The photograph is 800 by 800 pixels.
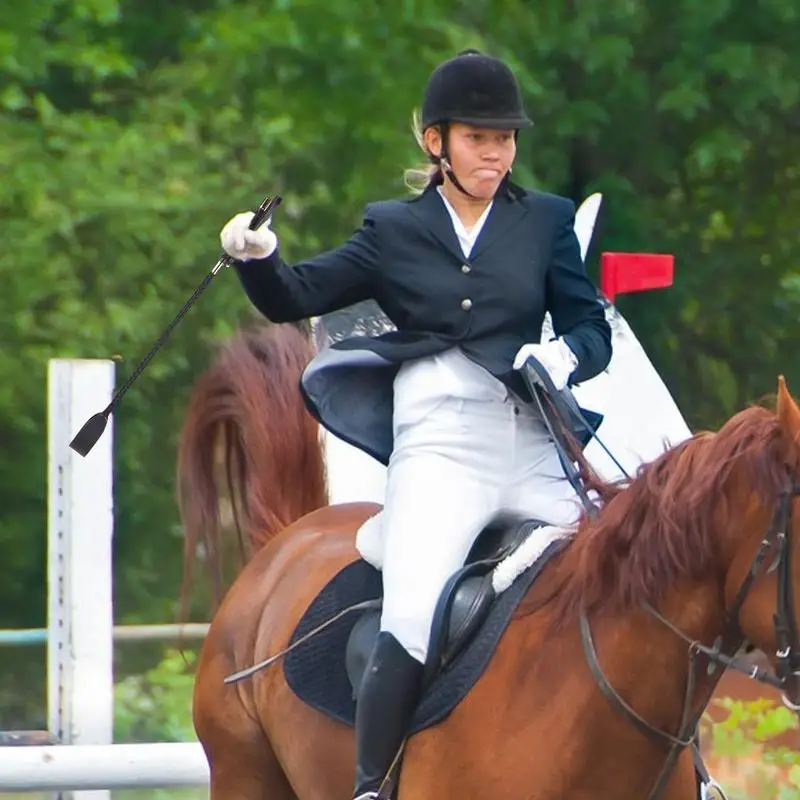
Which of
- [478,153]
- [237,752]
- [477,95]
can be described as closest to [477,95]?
[477,95]

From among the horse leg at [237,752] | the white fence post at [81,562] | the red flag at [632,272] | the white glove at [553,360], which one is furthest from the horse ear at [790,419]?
the red flag at [632,272]

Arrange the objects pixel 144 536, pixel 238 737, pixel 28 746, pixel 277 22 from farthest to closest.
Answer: pixel 144 536, pixel 277 22, pixel 28 746, pixel 238 737

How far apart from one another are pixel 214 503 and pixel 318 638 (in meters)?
1.06

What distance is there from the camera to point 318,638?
4375 millimetres

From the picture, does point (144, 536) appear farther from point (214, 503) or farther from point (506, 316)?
point (506, 316)

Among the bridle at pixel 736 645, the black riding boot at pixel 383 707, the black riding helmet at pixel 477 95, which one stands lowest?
the black riding boot at pixel 383 707

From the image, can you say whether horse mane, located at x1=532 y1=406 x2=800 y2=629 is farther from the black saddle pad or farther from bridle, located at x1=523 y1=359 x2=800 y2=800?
the black saddle pad

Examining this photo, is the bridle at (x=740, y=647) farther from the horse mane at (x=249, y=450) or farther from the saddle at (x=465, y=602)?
the horse mane at (x=249, y=450)

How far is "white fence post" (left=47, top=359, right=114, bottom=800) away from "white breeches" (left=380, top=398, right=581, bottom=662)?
56.4 inches

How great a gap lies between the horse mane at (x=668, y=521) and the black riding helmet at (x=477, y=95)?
32.3 inches

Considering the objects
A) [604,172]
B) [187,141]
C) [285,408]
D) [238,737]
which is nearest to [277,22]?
[187,141]

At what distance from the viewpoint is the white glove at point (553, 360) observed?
13.0ft

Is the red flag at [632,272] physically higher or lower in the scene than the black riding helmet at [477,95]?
lower

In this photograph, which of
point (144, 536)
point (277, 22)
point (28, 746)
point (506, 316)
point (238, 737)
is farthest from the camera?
point (144, 536)
